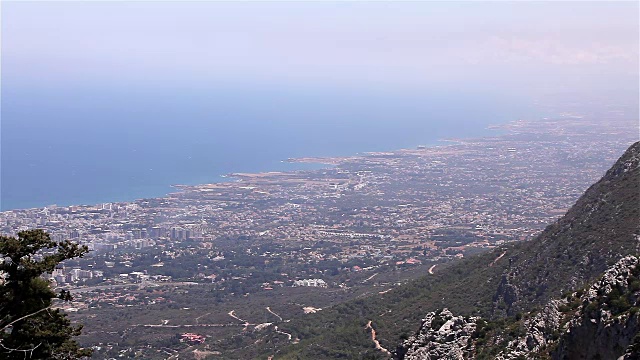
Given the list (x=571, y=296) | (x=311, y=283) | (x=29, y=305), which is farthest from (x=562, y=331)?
(x=311, y=283)

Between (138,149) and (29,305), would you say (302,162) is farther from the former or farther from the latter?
(29,305)

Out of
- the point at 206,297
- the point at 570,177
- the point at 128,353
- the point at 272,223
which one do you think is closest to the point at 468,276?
the point at 128,353

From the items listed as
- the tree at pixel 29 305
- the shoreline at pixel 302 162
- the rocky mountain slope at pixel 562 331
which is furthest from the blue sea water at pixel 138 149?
the tree at pixel 29 305

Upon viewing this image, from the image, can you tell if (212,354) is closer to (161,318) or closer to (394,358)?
(161,318)

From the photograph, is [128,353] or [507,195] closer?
[128,353]

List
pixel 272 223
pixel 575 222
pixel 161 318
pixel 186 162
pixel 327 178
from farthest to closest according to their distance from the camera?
1. pixel 186 162
2. pixel 327 178
3. pixel 272 223
4. pixel 161 318
5. pixel 575 222

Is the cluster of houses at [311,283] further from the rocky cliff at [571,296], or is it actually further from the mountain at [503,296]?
the rocky cliff at [571,296]
